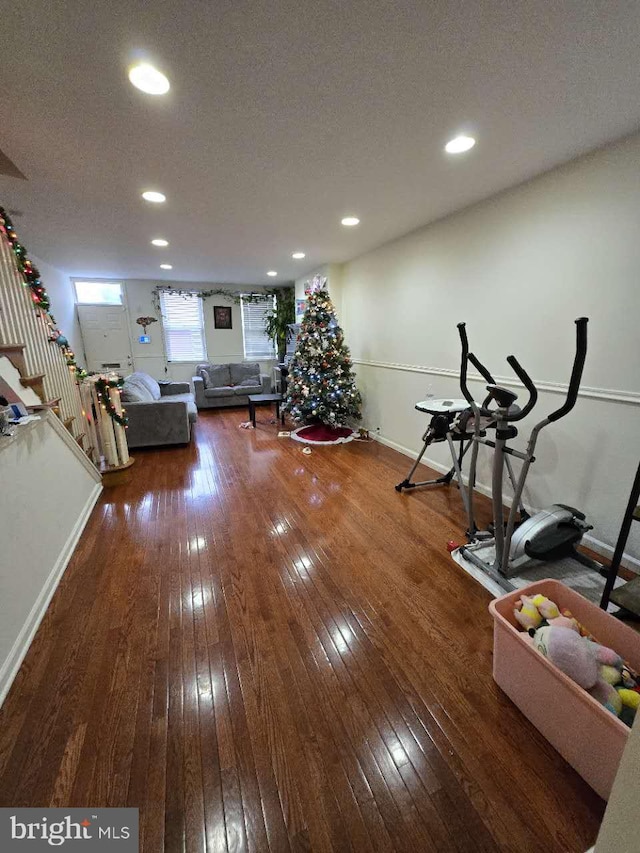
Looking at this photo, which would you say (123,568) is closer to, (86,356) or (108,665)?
(108,665)

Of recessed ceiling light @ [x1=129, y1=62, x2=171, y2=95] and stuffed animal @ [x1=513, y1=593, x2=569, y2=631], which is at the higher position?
recessed ceiling light @ [x1=129, y1=62, x2=171, y2=95]

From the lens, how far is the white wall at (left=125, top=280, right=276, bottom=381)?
21.6ft

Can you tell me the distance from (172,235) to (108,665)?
3.92 m

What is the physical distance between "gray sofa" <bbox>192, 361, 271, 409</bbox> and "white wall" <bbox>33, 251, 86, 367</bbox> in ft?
6.76

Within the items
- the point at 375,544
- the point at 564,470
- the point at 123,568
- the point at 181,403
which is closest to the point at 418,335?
the point at 564,470

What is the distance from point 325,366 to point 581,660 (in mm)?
3959

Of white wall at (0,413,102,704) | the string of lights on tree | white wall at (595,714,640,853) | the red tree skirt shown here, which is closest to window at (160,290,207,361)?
the red tree skirt

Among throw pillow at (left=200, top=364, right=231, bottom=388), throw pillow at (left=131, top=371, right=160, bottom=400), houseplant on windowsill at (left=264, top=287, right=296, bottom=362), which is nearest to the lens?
throw pillow at (left=131, top=371, right=160, bottom=400)

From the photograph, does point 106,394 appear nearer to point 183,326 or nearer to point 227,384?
point 227,384

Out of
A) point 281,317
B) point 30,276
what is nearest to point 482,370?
point 30,276

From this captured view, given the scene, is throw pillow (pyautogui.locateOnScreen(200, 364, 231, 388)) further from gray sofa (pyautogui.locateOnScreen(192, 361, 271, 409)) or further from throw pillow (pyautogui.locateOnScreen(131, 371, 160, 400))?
throw pillow (pyautogui.locateOnScreen(131, 371, 160, 400))

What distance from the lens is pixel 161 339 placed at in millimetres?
6902

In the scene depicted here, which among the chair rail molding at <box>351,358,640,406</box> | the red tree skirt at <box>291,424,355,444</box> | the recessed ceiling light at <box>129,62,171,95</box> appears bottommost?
the red tree skirt at <box>291,424,355,444</box>

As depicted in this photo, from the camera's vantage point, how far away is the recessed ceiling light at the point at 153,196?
2584 mm
